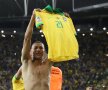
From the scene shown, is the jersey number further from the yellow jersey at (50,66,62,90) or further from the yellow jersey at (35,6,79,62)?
the yellow jersey at (50,66,62,90)

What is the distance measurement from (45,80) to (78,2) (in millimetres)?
17181

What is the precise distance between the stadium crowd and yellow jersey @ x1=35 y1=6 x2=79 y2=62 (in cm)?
1655

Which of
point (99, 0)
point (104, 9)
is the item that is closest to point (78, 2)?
point (99, 0)

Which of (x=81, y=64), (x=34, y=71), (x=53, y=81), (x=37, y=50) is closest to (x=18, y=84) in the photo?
(x=53, y=81)

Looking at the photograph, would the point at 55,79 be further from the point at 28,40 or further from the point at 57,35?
the point at 28,40

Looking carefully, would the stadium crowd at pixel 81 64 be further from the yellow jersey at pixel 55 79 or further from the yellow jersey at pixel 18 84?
the yellow jersey at pixel 18 84

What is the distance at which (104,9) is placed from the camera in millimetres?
24906

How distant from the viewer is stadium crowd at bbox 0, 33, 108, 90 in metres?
23.9

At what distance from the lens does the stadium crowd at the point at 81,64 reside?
23.9 meters

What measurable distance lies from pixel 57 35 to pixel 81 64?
2057 cm

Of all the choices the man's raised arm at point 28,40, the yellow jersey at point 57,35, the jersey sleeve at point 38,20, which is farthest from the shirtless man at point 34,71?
the jersey sleeve at point 38,20

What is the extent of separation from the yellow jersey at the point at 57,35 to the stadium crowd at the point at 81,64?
16550 mm

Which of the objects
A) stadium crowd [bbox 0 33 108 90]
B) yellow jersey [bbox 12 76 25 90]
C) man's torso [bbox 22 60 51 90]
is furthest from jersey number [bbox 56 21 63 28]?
stadium crowd [bbox 0 33 108 90]

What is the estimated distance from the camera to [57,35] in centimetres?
581
